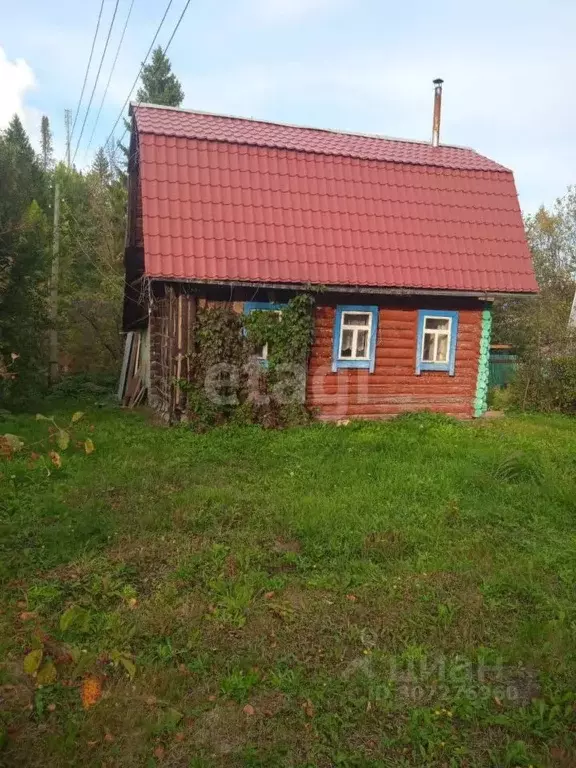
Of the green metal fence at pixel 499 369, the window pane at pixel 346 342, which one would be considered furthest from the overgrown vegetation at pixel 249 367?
the green metal fence at pixel 499 369

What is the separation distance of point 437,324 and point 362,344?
179 cm

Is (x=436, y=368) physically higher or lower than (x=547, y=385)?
higher

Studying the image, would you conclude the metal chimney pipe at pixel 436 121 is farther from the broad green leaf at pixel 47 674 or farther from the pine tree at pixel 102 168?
the pine tree at pixel 102 168

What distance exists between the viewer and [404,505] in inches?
262

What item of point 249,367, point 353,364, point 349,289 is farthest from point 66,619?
point 353,364

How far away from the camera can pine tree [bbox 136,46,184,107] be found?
29609 millimetres

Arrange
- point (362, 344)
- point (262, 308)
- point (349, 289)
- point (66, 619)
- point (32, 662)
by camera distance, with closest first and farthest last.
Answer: point (32, 662) < point (66, 619) < point (262, 308) < point (349, 289) < point (362, 344)

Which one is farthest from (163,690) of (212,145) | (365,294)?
(212,145)

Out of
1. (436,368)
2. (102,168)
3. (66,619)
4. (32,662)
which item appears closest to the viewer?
(32,662)

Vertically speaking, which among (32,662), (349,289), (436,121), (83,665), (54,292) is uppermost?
(436,121)

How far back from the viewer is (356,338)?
11781 mm

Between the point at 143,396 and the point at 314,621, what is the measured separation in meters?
10.7

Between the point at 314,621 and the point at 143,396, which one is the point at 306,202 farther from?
the point at 314,621

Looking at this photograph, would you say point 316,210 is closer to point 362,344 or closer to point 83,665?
point 362,344
